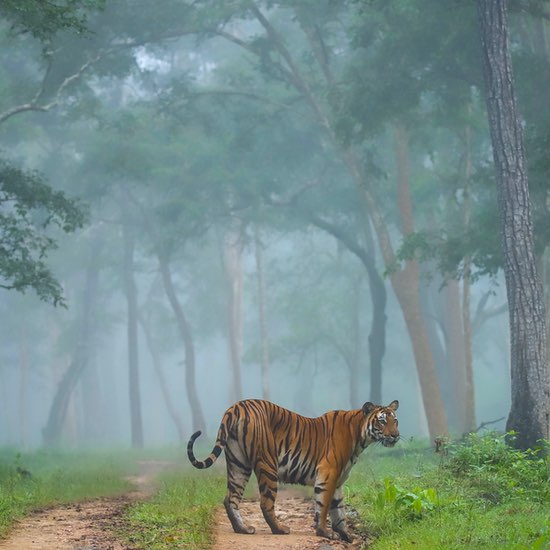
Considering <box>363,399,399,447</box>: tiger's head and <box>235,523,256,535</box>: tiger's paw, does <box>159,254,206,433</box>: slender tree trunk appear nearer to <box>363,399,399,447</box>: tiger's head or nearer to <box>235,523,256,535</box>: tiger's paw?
<box>235,523,256,535</box>: tiger's paw

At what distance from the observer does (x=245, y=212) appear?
34.8 meters

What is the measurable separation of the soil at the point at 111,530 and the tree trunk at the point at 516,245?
397 centimetres

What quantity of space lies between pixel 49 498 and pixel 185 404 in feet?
274

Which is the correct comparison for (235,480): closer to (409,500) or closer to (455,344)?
(409,500)

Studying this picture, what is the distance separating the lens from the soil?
9.48m

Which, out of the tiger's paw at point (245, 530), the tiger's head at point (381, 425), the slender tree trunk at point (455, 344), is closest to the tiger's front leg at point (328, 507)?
the tiger's head at point (381, 425)

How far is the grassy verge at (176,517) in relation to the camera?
374 inches

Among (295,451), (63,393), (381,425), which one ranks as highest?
(63,393)

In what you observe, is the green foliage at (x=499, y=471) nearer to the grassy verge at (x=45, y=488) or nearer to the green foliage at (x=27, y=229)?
the grassy verge at (x=45, y=488)

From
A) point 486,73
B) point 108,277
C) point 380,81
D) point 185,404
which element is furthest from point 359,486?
point 185,404

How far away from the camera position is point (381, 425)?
10.3m

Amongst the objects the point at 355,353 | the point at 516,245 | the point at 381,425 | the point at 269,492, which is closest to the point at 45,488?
the point at 269,492

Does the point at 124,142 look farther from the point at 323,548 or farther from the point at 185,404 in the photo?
the point at 185,404

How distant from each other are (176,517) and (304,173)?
2410cm
